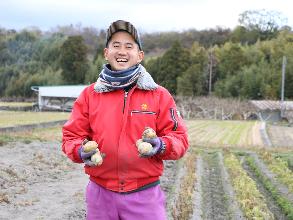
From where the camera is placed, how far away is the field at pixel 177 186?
19.5ft

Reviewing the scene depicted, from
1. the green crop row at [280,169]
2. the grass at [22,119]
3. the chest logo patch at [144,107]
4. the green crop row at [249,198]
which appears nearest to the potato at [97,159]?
the chest logo patch at [144,107]

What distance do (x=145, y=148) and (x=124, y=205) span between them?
0.36 meters

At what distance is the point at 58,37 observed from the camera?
254 ft

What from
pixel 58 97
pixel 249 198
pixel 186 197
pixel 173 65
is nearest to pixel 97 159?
pixel 186 197

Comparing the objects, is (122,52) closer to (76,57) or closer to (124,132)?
(124,132)

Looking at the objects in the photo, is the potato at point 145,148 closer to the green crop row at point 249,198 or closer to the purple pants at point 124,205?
the purple pants at point 124,205

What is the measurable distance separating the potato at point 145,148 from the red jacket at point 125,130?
0.43 feet

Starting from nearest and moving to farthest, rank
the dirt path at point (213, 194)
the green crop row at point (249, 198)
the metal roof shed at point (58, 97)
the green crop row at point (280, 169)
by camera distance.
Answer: the green crop row at point (249, 198)
the dirt path at point (213, 194)
the green crop row at point (280, 169)
the metal roof shed at point (58, 97)

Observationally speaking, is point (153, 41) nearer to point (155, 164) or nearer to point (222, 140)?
point (222, 140)

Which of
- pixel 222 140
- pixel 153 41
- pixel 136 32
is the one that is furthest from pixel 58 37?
pixel 136 32

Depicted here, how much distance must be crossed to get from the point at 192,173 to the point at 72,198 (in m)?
3.39

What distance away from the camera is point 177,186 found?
8.09 m

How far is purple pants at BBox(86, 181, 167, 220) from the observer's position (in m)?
2.46

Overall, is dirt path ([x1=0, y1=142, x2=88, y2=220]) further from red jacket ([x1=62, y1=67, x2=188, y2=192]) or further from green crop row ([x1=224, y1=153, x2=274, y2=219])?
red jacket ([x1=62, y1=67, x2=188, y2=192])
